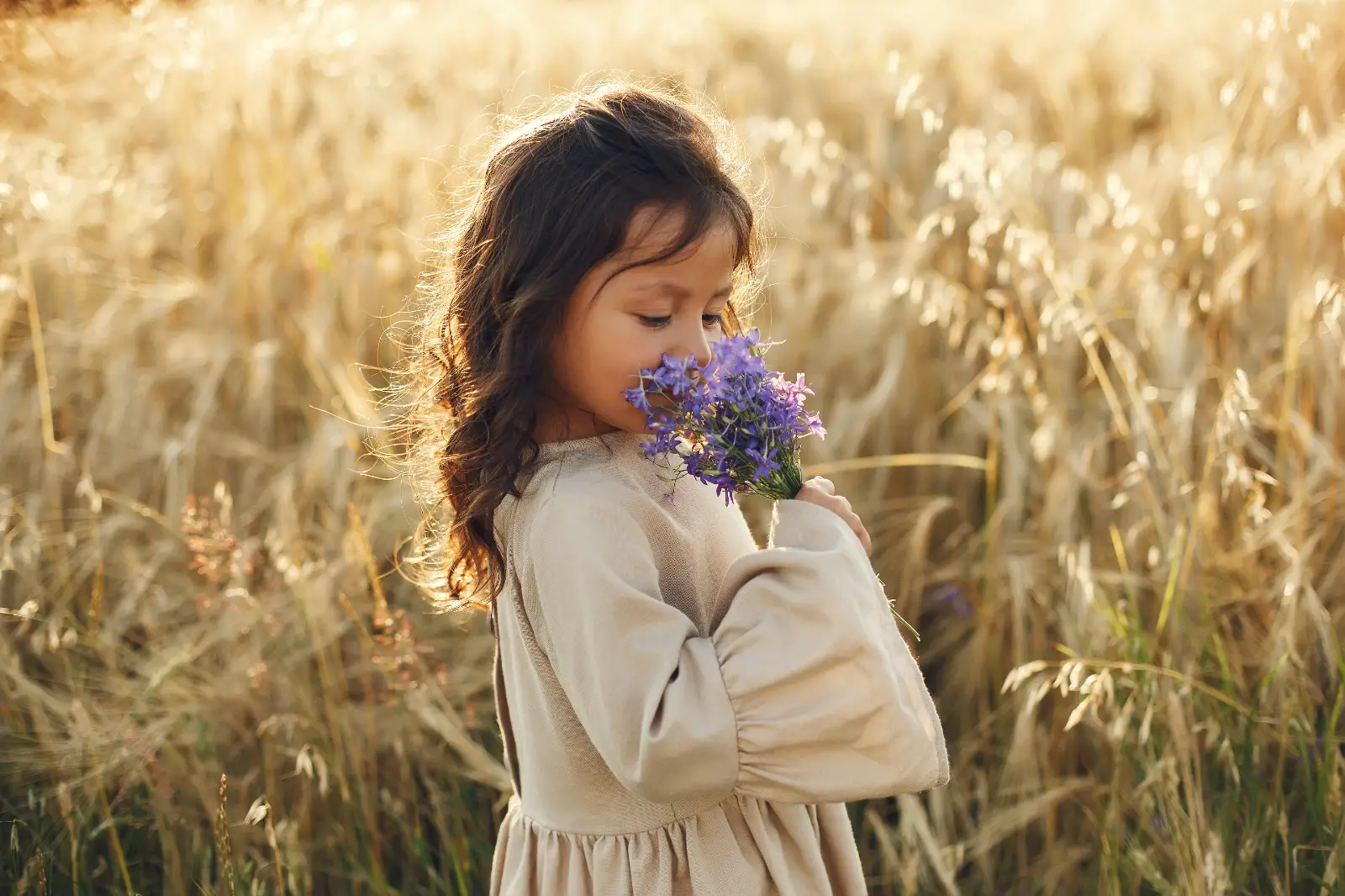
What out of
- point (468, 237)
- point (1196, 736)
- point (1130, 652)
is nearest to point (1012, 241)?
point (1130, 652)

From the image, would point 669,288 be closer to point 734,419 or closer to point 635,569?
point 734,419

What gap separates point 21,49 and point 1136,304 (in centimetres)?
295

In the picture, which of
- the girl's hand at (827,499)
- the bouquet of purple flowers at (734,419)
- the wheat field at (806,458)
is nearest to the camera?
the bouquet of purple flowers at (734,419)

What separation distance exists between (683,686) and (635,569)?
0.47 feet

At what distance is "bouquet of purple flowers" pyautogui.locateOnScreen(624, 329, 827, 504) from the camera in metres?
1.33

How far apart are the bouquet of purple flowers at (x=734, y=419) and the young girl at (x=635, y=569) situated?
3.2 inches

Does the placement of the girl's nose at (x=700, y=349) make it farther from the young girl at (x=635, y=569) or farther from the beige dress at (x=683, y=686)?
the beige dress at (x=683, y=686)

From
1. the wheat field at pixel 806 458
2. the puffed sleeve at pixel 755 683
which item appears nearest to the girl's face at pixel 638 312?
the puffed sleeve at pixel 755 683

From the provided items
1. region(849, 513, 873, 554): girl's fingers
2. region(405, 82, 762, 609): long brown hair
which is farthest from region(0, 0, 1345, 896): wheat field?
region(849, 513, 873, 554): girl's fingers

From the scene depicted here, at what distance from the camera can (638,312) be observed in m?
1.47

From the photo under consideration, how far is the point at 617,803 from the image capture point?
1.51 metres

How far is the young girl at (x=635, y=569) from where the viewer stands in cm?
135

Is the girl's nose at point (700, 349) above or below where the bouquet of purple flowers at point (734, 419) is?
above

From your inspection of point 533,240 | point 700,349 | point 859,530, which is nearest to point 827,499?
point 859,530
